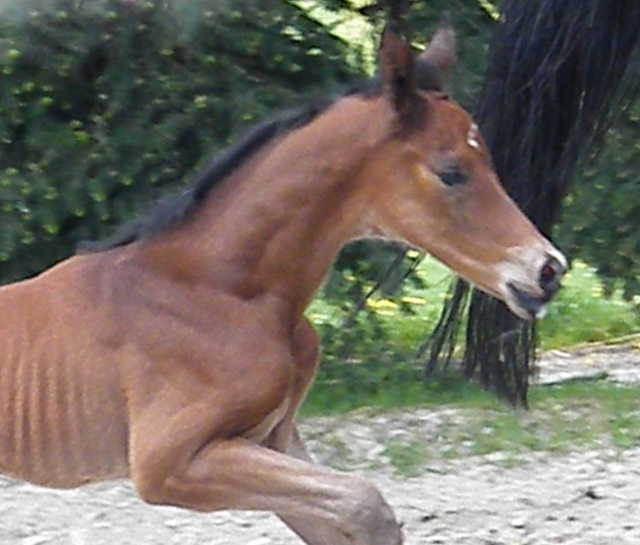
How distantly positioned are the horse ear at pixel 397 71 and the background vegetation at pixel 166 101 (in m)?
3.28

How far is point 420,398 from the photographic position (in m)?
7.51

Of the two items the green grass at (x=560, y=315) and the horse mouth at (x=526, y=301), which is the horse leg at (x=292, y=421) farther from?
the green grass at (x=560, y=315)

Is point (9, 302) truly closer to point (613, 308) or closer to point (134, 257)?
point (134, 257)

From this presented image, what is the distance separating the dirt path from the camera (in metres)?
5.11

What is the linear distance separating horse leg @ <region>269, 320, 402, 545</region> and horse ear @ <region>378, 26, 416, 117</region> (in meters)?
0.60

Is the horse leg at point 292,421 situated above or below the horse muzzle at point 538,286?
below

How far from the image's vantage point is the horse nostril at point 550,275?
11.3 ft

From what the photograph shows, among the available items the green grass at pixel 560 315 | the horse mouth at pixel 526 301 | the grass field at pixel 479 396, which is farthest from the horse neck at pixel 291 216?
the green grass at pixel 560 315

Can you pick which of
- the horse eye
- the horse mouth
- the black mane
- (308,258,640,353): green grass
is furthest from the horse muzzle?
(308,258,640,353): green grass

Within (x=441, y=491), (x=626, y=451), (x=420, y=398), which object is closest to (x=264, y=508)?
(x=441, y=491)

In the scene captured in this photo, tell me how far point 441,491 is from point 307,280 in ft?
7.36

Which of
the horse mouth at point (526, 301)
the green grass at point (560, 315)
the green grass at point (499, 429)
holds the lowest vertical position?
the green grass at point (560, 315)

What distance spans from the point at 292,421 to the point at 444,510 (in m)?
1.75

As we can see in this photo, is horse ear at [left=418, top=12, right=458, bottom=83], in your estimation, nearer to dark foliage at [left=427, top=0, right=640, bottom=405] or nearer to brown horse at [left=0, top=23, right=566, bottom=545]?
brown horse at [left=0, top=23, right=566, bottom=545]
